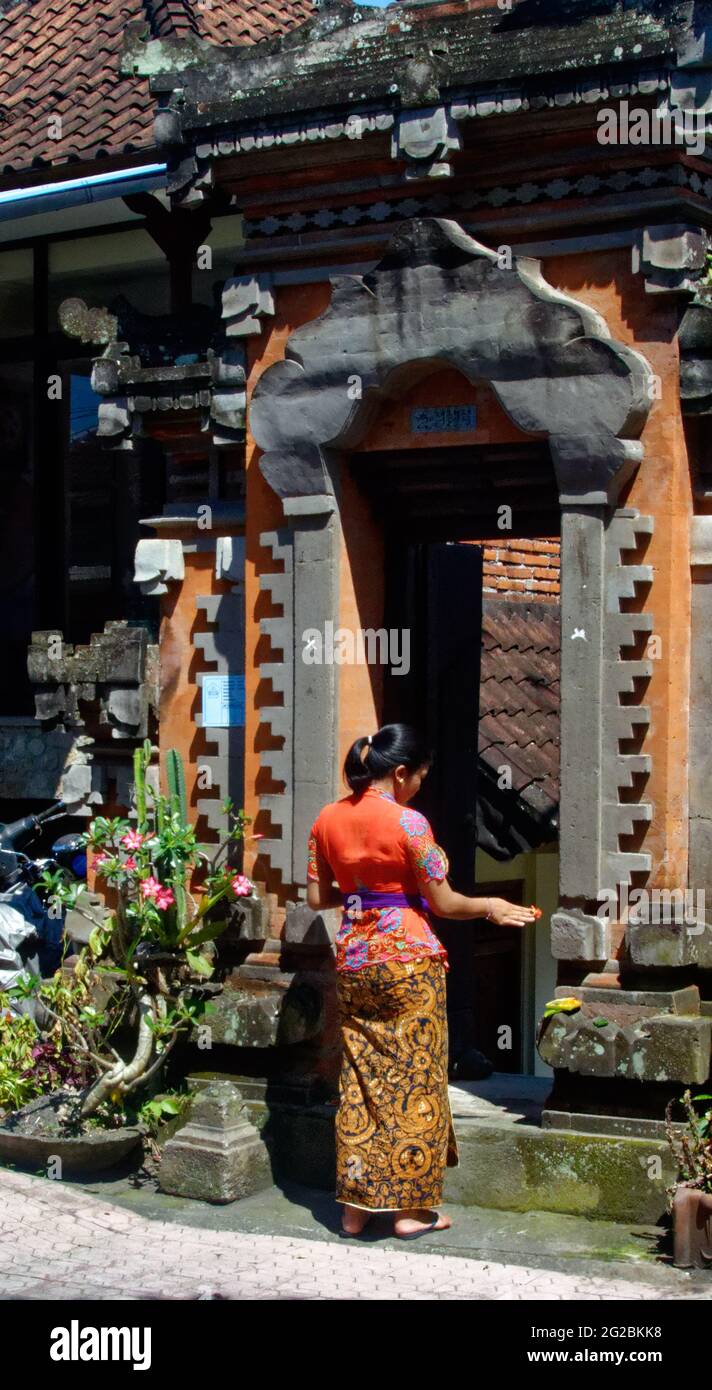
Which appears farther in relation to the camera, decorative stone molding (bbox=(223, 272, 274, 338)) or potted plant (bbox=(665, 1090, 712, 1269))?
decorative stone molding (bbox=(223, 272, 274, 338))

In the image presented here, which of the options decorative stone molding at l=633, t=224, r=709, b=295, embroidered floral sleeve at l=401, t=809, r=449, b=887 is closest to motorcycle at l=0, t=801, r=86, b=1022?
embroidered floral sleeve at l=401, t=809, r=449, b=887

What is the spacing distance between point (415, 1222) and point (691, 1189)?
3.63 feet

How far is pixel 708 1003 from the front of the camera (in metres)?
7.45

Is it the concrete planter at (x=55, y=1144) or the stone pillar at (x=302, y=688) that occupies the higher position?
the stone pillar at (x=302, y=688)

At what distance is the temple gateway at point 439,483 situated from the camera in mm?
7340

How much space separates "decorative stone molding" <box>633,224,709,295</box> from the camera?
7.29 metres

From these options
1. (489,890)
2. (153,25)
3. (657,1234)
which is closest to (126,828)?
(657,1234)

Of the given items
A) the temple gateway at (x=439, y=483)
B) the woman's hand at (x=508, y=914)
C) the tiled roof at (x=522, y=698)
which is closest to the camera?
the woman's hand at (x=508, y=914)

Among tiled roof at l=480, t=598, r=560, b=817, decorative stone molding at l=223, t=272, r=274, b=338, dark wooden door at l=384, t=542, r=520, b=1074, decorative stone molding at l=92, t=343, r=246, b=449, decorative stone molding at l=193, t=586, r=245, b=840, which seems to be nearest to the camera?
decorative stone molding at l=223, t=272, r=274, b=338

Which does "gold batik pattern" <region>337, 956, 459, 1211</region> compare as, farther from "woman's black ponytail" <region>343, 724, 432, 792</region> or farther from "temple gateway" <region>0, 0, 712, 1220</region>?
"woman's black ponytail" <region>343, 724, 432, 792</region>

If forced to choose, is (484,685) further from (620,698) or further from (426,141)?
(426,141)

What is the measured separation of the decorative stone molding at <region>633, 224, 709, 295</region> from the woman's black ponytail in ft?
6.52

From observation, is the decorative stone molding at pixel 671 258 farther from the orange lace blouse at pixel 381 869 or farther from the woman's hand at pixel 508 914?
the woman's hand at pixel 508 914

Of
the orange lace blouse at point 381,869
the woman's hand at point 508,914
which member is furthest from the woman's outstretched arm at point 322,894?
the woman's hand at point 508,914
